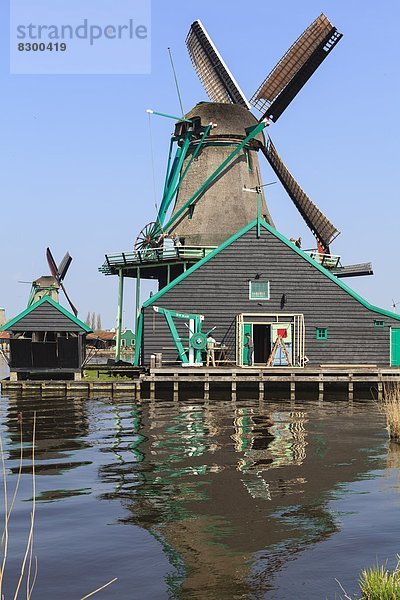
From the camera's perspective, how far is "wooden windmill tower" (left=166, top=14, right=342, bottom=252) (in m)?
42.5

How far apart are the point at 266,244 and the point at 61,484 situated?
76.7 ft

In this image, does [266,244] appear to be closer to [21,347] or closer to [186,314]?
[186,314]

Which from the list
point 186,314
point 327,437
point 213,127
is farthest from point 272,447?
point 213,127

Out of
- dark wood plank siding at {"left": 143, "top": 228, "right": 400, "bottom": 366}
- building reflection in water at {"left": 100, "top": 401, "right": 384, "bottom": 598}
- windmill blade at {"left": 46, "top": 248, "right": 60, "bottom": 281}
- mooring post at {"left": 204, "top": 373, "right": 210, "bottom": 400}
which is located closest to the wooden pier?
mooring post at {"left": 204, "top": 373, "right": 210, "bottom": 400}

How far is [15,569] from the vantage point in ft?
27.3

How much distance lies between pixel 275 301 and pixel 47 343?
34.1 ft

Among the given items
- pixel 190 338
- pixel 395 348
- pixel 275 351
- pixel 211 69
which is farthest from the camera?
pixel 211 69

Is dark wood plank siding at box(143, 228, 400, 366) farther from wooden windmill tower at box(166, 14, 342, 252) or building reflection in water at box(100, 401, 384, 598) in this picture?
building reflection in water at box(100, 401, 384, 598)

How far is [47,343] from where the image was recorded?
33688 mm

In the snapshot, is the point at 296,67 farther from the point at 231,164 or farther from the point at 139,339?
the point at 139,339

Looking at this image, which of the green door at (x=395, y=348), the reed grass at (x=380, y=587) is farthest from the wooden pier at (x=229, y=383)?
the reed grass at (x=380, y=587)

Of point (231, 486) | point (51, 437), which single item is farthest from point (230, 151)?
point (231, 486)

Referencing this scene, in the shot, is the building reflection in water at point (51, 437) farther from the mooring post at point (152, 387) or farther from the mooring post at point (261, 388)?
the mooring post at point (261, 388)

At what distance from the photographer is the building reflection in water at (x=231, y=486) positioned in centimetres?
845
